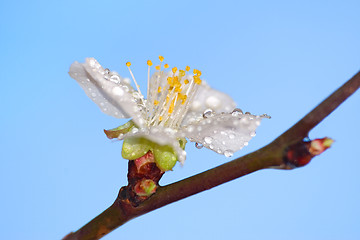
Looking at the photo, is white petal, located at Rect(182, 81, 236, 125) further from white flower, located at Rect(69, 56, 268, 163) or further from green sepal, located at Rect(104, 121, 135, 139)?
green sepal, located at Rect(104, 121, 135, 139)

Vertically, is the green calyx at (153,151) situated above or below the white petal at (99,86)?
below

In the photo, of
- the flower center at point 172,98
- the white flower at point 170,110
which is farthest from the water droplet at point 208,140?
the flower center at point 172,98

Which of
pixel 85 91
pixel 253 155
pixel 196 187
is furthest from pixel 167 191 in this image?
pixel 85 91

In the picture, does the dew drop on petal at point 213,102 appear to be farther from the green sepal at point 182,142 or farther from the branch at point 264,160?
the branch at point 264,160

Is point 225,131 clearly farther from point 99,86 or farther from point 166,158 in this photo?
point 99,86

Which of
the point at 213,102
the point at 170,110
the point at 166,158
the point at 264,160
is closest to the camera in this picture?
the point at 264,160

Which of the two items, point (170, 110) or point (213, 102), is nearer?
point (170, 110)

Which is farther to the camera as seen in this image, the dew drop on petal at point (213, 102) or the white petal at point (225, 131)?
the dew drop on petal at point (213, 102)

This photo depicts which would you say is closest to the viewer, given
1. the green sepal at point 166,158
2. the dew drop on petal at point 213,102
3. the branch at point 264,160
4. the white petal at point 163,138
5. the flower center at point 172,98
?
the branch at point 264,160

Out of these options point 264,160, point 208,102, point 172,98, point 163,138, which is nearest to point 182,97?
point 172,98
